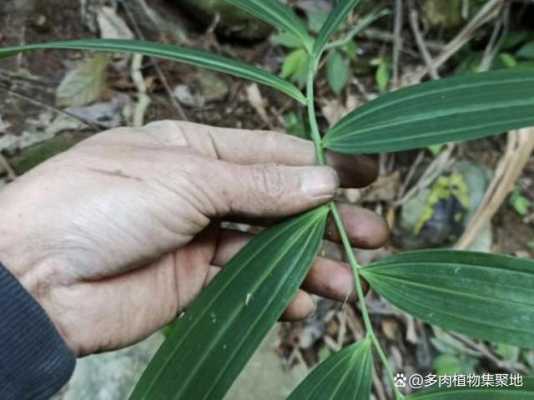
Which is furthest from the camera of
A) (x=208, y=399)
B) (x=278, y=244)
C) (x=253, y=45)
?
(x=253, y=45)

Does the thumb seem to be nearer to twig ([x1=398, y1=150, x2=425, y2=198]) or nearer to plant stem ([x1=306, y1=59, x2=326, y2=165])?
plant stem ([x1=306, y1=59, x2=326, y2=165])

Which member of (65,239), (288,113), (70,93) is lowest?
(288,113)

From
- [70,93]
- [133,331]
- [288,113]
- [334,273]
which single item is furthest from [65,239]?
[288,113]

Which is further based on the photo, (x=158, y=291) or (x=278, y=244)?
(x=158, y=291)

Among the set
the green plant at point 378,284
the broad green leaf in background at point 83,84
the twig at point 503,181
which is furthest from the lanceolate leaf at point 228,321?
the broad green leaf in background at point 83,84

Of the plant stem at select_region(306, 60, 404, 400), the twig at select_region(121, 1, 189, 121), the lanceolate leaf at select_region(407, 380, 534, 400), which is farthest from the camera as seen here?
the twig at select_region(121, 1, 189, 121)

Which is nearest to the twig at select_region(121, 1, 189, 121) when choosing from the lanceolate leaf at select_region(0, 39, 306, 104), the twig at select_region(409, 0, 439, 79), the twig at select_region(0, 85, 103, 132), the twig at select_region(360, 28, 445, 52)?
the twig at select_region(0, 85, 103, 132)

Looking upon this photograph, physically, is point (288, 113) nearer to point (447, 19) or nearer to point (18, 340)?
point (447, 19)
